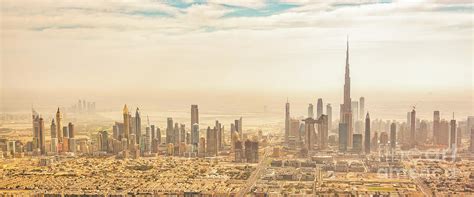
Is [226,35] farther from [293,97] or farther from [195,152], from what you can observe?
[195,152]

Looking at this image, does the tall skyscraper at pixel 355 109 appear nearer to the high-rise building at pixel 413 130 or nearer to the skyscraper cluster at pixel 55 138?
the high-rise building at pixel 413 130

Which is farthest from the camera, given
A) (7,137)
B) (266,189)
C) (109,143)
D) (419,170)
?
(109,143)

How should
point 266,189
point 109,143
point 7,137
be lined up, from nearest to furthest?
point 266,189, point 7,137, point 109,143

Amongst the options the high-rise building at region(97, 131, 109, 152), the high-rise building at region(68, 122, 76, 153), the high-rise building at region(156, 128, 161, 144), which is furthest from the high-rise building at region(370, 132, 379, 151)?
the high-rise building at region(68, 122, 76, 153)

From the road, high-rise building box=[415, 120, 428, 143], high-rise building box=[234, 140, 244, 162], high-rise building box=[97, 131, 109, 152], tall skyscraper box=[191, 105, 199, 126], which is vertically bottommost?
the road

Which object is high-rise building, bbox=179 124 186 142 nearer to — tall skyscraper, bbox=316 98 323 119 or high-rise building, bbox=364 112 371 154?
tall skyscraper, bbox=316 98 323 119

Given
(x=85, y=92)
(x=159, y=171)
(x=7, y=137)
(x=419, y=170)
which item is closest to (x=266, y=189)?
(x=159, y=171)

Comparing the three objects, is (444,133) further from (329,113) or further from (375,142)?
(329,113)

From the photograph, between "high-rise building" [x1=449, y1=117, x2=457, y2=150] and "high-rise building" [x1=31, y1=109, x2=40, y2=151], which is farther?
"high-rise building" [x1=31, y1=109, x2=40, y2=151]

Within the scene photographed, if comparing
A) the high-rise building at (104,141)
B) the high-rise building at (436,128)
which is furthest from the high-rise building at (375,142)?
the high-rise building at (104,141)
